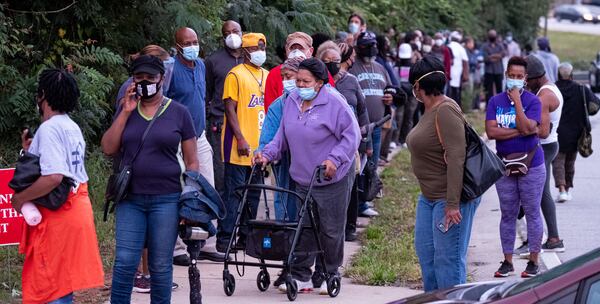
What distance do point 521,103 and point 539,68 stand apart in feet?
2.99

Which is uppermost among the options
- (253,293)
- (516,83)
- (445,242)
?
(516,83)

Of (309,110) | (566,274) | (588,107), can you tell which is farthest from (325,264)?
(588,107)

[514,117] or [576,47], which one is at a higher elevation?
[514,117]

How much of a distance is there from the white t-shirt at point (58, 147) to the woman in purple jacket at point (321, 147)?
223cm

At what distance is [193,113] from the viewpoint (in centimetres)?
938

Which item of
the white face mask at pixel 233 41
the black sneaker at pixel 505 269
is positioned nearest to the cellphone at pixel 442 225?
the black sneaker at pixel 505 269

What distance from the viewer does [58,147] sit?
256 inches

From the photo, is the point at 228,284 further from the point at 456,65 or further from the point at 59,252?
the point at 456,65

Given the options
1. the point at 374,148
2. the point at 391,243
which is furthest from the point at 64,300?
the point at 374,148

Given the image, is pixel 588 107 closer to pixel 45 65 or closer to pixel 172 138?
pixel 45 65

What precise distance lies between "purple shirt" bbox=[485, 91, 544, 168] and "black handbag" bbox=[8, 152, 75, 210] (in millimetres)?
4366

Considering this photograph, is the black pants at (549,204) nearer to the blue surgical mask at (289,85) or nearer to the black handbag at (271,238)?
the blue surgical mask at (289,85)

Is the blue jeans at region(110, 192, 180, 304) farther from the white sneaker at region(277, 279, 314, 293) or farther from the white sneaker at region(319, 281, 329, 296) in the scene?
the white sneaker at region(319, 281, 329, 296)

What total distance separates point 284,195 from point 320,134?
922 mm
